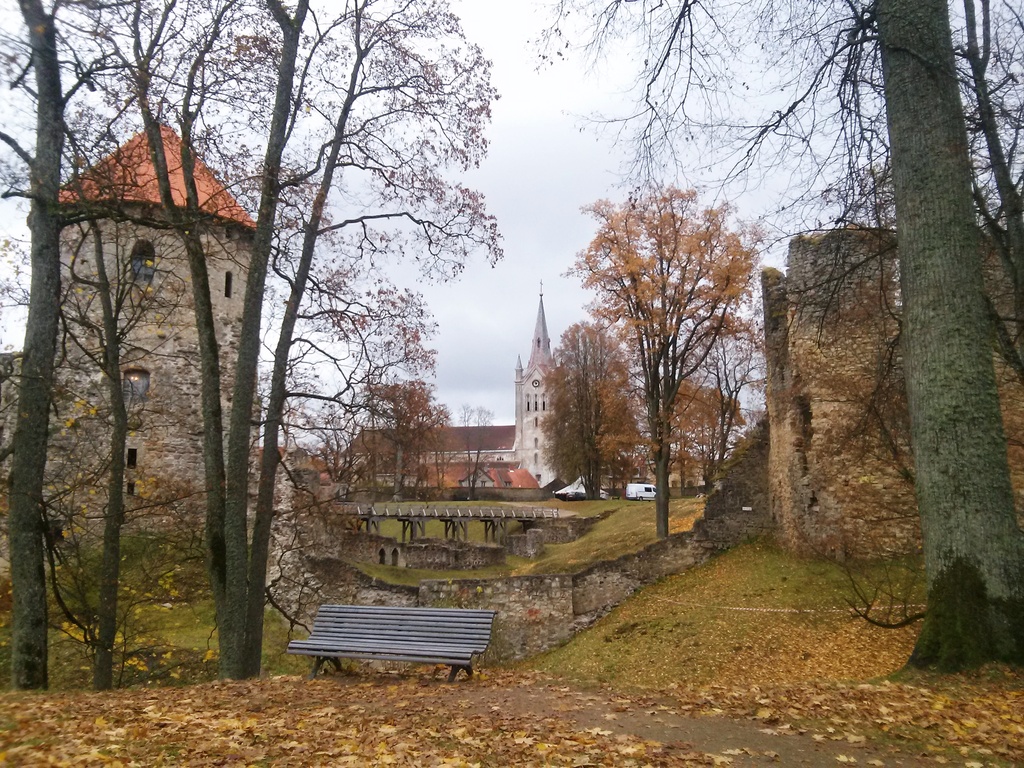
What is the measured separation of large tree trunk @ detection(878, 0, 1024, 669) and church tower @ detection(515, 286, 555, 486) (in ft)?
300

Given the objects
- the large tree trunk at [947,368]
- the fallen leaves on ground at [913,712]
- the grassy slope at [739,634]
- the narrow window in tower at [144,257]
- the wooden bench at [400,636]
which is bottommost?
the grassy slope at [739,634]

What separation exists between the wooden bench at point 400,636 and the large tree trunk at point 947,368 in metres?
4.67

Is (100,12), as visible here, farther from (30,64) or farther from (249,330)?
(249,330)

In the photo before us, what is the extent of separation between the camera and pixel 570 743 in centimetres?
448

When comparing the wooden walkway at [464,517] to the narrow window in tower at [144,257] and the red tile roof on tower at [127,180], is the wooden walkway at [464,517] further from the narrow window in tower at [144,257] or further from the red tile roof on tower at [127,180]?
the red tile roof on tower at [127,180]

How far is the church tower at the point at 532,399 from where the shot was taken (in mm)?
99375

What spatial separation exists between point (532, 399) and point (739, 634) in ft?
293

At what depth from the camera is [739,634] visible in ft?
40.8

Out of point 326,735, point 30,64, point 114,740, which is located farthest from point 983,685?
point 30,64

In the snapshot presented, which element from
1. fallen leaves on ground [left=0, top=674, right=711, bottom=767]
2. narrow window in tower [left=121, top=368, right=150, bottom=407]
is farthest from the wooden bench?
narrow window in tower [left=121, top=368, right=150, bottom=407]

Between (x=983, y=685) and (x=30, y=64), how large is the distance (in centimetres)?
993

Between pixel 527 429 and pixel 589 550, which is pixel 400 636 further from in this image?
pixel 527 429

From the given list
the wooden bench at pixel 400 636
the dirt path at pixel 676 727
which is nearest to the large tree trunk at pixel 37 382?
the wooden bench at pixel 400 636

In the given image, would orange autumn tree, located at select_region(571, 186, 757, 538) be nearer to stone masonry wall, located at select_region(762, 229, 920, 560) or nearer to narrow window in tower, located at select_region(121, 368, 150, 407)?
stone masonry wall, located at select_region(762, 229, 920, 560)
